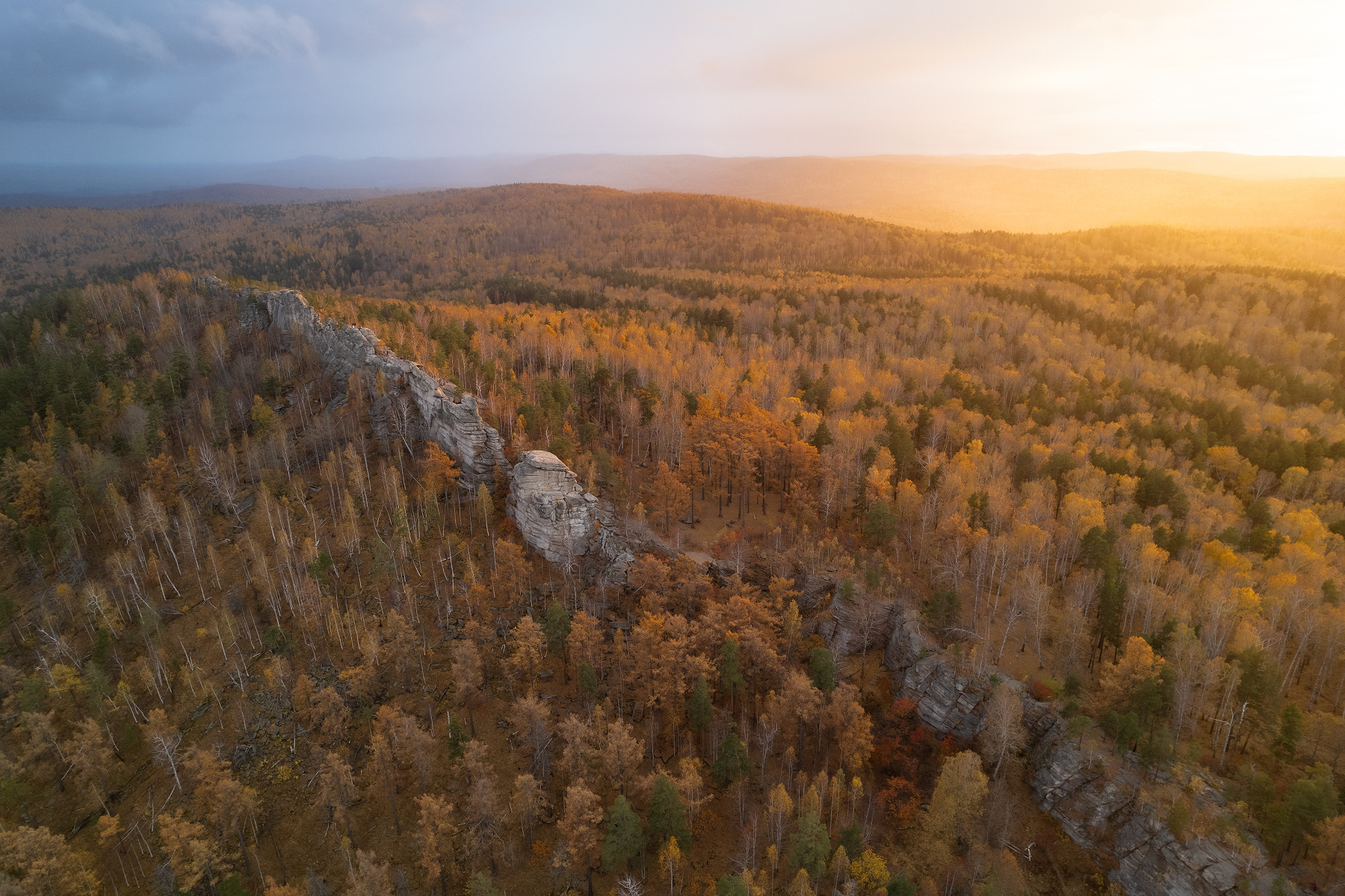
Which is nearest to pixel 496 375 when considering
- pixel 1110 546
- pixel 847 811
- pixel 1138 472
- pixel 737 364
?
pixel 737 364

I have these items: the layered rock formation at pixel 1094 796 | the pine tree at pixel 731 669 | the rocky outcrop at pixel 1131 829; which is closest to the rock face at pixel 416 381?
the pine tree at pixel 731 669

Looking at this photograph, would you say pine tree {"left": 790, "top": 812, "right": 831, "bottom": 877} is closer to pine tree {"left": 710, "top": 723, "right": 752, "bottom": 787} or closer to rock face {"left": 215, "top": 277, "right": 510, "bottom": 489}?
pine tree {"left": 710, "top": 723, "right": 752, "bottom": 787}

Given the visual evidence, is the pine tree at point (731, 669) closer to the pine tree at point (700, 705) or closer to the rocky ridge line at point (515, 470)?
the pine tree at point (700, 705)

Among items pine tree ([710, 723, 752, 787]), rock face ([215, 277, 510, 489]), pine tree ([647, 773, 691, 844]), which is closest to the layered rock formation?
pine tree ([710, 723, 752, 787])

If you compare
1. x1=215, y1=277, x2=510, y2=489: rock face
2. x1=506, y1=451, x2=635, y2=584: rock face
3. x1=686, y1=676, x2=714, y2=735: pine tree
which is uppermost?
x1=215, y1=277, x2=510, y2=489: rock face

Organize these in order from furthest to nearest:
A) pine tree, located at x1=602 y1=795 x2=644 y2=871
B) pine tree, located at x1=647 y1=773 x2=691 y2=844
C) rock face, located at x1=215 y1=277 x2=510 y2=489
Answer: rock face, located at x1=215 y1=277 x2=510 y2=489 < pine tree, located at x1=647 y1=773 x2=691 y2=844 < pine tree, located at x1=602 y1=795 x2=644 y2=871

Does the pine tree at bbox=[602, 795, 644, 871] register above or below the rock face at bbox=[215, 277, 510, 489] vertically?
below

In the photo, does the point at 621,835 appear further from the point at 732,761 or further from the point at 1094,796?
the point at 1094,796
